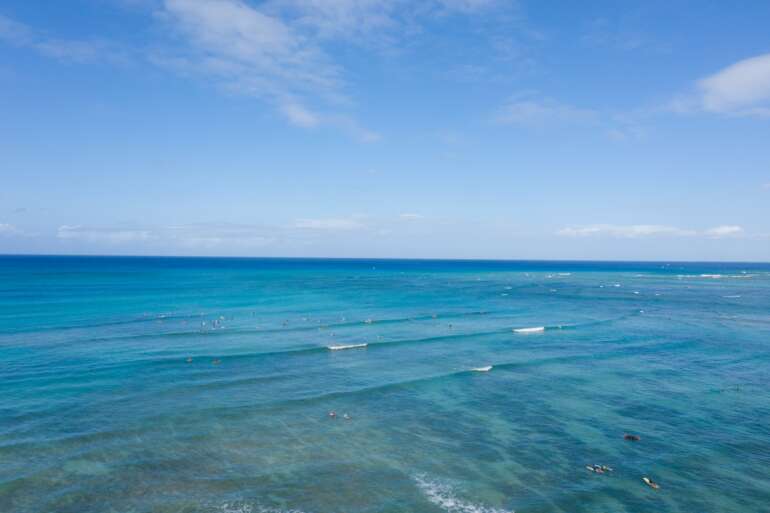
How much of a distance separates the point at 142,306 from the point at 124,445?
1984 inches

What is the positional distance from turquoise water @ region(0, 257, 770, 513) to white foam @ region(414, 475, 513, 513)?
0.08 metres

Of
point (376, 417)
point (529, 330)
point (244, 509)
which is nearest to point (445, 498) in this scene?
point (244, 509)

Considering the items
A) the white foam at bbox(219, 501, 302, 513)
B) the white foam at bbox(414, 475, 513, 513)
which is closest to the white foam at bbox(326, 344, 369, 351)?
the white foam at bbox(414, 475, 513, 513)

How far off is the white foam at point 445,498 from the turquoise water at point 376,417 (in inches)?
3.2

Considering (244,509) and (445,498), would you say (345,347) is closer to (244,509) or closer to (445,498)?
(445,498)

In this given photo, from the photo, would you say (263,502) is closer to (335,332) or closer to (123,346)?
(123,346)

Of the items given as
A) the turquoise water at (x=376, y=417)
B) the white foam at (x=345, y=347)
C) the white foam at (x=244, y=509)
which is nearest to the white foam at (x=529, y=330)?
the turquoise water at (x=376, y=417)

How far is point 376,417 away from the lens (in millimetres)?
26906

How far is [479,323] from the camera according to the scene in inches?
2330

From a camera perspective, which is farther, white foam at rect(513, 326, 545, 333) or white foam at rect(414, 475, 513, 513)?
white foam at rect(513, 326, 545, 333)

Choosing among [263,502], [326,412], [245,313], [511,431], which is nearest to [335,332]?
[245,313]

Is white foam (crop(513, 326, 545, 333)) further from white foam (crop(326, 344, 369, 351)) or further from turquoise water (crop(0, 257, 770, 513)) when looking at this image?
white foam (crop(326, 344, 369, 351))

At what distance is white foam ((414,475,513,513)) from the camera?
17578 millimetres

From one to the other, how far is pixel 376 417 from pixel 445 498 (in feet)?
29.5
